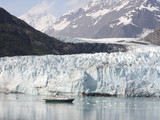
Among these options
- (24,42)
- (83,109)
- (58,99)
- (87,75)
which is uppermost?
(24,42)

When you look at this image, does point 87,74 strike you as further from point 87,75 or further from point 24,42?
point 24,42

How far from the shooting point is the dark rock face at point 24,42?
11181 centimetres

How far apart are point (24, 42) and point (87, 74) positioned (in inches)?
2356

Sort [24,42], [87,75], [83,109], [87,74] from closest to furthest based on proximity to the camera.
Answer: [83,109] < [87,75] < [87,74] < [24,42]

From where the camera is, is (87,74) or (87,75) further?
(87,74)

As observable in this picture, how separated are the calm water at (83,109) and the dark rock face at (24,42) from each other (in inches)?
1987

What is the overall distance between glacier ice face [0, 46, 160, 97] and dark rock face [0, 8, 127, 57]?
147 ft

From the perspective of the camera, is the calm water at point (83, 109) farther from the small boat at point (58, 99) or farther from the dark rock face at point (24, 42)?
the dark rock face at point (24, 42)

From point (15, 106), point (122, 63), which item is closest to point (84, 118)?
point (15, 106)

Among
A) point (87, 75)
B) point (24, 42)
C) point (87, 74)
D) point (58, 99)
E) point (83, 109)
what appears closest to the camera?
point (83, 109)

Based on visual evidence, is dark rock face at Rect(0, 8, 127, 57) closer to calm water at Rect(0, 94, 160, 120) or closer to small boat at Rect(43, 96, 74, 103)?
calm water at Rect(0, 94, 160, 120)

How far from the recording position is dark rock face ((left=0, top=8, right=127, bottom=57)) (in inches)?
4402

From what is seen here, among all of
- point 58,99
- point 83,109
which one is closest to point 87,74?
point 58,99

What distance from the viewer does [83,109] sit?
4825 centimetres
